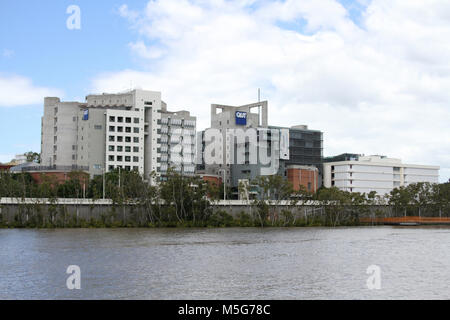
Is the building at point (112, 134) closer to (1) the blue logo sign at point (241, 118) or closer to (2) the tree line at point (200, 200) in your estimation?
(2) the tree line at point (200, 200)

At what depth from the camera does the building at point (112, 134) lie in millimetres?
158375

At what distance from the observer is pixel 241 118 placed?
636 feet

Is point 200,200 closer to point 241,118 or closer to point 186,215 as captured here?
point 186,215

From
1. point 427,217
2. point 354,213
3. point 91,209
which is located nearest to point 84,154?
point 91,209

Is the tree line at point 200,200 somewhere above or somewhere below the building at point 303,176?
below

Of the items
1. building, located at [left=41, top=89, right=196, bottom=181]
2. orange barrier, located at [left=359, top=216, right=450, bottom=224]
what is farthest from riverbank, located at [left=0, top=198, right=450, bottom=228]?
building, located at [left=41, top=89, right=196, bottom=181]

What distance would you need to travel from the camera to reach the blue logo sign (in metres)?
193

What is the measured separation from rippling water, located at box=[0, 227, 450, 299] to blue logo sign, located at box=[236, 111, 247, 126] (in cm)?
13077

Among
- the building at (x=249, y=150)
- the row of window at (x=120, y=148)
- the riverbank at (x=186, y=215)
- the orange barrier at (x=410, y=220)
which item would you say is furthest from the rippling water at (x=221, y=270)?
the building at (x=249, y=150)

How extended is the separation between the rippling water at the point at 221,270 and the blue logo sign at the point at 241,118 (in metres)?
131

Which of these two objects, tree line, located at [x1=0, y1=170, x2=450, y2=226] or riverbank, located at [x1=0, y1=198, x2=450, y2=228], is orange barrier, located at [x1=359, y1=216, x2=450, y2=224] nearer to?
riverbank, located at [x1=0, y1=198, x2=450, y2=228]

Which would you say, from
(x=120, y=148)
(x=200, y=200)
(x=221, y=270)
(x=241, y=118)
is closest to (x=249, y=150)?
(x=241, y=118)

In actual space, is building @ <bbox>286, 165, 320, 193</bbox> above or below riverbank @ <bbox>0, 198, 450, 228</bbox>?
above
